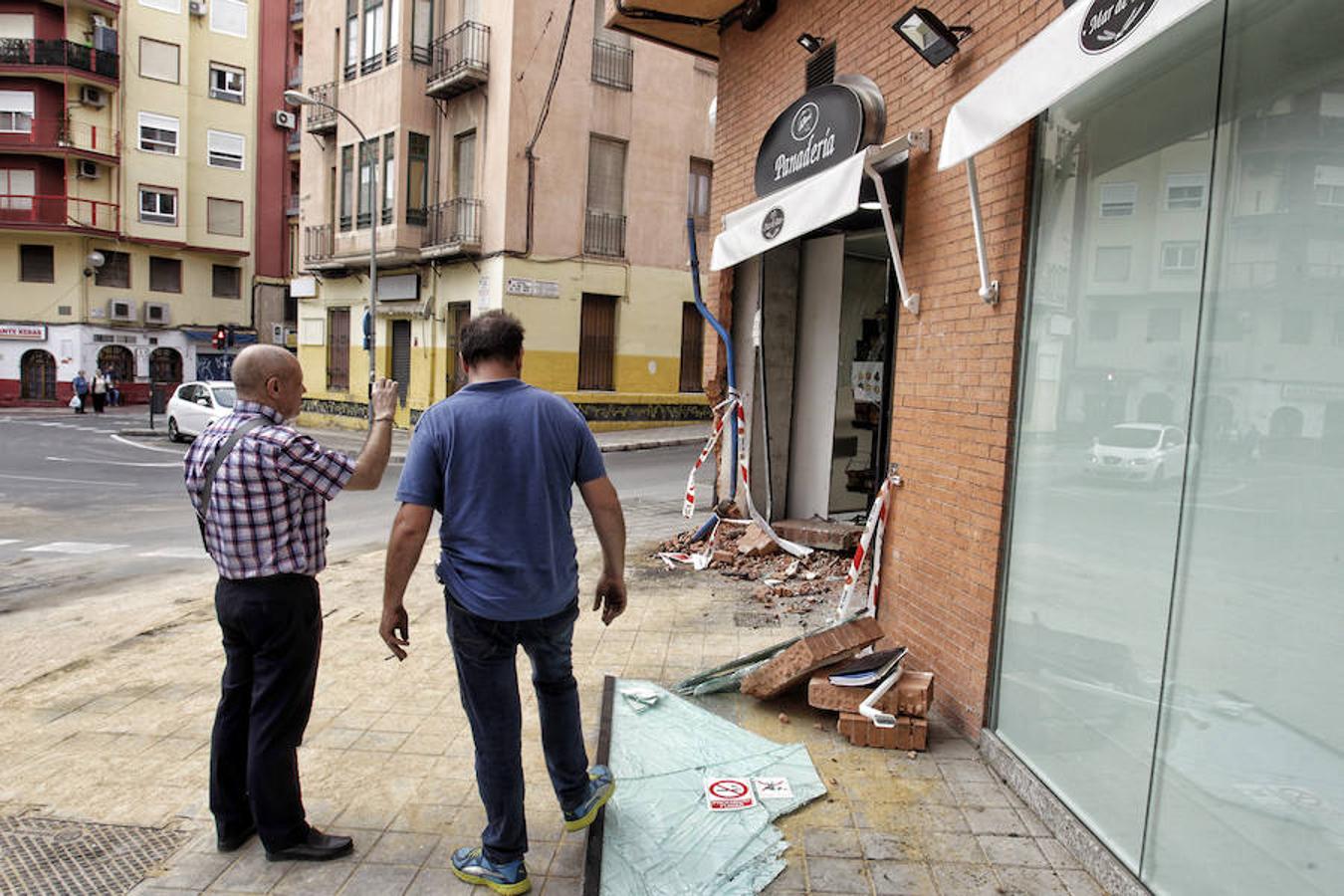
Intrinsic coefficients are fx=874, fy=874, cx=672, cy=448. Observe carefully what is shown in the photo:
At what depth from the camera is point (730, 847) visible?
3.32m

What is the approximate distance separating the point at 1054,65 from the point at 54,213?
40528 millimetres

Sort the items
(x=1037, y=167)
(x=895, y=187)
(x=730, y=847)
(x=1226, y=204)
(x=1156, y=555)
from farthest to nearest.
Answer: (x=895, y=187), (x=1037, y=167), (x=730, y=847), (x=1156, y=555), (x=1226, y=204)

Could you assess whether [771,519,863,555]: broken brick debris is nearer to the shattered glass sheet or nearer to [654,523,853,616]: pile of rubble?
[654,523,853,616]: pile of rubble

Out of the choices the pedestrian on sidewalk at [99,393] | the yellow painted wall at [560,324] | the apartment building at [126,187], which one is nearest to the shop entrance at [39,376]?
the apartment building at [126,187]

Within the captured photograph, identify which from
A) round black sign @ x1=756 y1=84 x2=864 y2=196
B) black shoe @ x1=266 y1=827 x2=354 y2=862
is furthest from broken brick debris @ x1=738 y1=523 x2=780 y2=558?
black shoe @ x1=266 y1=827 x2=354 y2=862

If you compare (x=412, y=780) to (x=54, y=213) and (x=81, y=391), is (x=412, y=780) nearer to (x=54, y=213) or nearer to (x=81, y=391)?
(x=81, y=391)

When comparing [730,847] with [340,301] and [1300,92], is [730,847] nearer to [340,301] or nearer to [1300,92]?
[1300,92]

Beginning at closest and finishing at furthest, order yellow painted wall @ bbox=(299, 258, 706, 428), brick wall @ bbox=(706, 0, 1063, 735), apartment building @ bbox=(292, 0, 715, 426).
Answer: brick wall @ bbox=(706, 0, 1063, 735), apartment building @ bbox=(292, 0, 715, 426), yellow painted wall @ bbox=(299, 258, 706, 428)

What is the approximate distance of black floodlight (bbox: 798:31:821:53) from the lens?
7.02m

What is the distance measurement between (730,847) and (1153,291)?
257 centimetres

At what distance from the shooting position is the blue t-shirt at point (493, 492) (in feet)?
9.90

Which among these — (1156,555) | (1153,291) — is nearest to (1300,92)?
(1153,291)

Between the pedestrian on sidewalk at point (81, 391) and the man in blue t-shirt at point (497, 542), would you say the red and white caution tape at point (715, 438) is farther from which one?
the pedestrian on sidewalk at point (81, 391)

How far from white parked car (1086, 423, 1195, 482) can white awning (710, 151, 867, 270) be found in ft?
7.77
